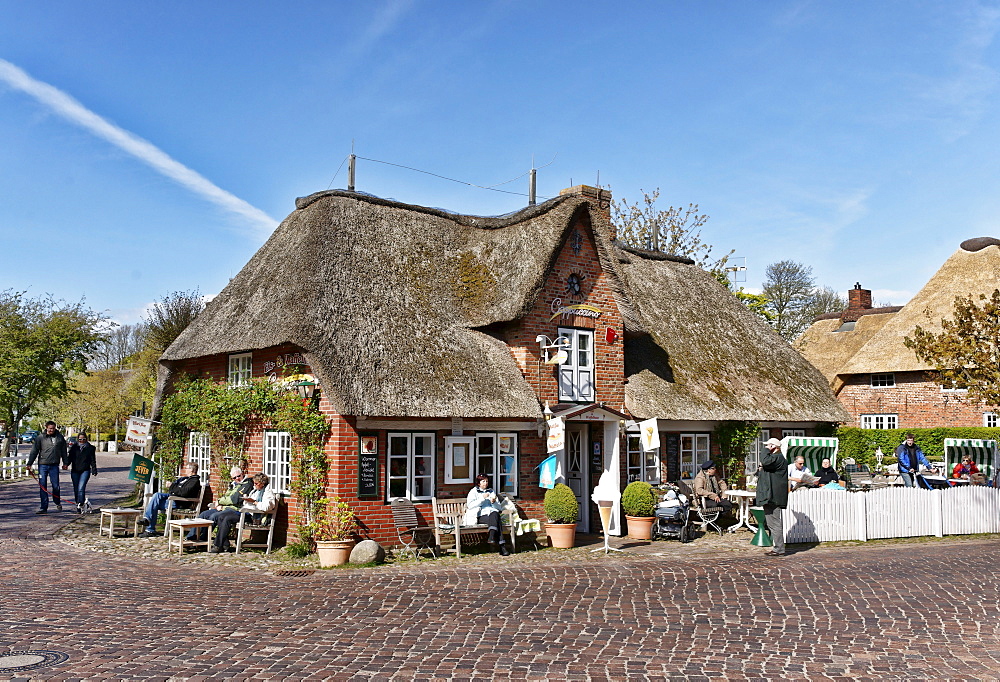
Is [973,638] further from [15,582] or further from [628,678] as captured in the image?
[15,582]

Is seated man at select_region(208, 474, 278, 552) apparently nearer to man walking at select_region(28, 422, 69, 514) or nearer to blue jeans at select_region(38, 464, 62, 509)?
man walking at select_region(28, 422, 69, 514)

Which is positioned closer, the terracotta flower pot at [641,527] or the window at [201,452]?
the terracotta flower pot at [641,527]

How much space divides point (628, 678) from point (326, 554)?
7293 millimetres

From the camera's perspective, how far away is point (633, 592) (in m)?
10.9

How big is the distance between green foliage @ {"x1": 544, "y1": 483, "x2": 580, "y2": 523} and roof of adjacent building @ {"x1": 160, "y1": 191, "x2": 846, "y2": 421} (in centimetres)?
152

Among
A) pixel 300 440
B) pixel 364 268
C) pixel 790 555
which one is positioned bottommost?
pixel 790 555

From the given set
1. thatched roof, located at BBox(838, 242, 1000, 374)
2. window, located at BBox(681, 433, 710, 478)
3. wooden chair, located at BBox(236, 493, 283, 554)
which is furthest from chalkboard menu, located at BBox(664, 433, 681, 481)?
thatched roof, located at BBox(838, 242, 1000, 374)

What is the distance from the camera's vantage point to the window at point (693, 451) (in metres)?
19.5

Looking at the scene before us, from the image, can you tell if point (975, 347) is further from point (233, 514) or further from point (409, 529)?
point (233, 514)

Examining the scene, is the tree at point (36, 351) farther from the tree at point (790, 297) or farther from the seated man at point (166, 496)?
the tree at point (790, 297)

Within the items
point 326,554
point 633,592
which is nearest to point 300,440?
point 326,554

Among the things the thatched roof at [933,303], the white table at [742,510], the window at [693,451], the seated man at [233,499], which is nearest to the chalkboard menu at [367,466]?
the seated man at [233,499]

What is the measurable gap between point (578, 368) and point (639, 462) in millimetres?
2776

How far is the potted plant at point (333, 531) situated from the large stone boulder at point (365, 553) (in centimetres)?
11
